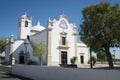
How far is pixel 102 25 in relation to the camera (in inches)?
747

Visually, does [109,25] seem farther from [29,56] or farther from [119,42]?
[29,56]

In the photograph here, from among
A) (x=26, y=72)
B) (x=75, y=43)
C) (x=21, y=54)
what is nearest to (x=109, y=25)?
(x=26, y=72)

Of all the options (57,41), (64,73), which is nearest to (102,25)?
(64,73)

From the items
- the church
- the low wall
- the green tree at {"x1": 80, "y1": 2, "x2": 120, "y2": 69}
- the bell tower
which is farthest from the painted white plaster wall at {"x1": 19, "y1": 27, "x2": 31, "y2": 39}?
the green tree at {"x1": 80, "y1": 2, "x2": 120, "y2": 69}

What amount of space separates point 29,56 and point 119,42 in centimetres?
2688

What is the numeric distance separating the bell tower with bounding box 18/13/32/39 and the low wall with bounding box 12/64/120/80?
24317mm

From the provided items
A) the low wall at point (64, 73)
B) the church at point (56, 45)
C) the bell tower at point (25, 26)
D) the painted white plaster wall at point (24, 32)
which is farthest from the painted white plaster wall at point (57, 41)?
the low wall at point (64, 73)

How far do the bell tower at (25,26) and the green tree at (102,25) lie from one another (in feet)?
96.4

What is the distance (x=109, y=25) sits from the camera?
62.8 feet

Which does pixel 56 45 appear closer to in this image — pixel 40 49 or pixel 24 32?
pixel 40 49

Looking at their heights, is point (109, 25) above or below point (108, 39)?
above

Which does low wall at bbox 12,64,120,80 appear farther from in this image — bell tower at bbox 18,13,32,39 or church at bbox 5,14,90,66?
bell tower at bbox 18,13,32,39

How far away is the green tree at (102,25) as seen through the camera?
739 inches

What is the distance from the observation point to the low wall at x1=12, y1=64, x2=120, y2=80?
10891mm
